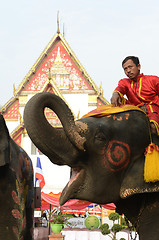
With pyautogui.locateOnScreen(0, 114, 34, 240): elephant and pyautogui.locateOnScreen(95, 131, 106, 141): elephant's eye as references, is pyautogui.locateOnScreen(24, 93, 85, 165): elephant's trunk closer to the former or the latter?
pyautogui.locateOnScreen(95, 131, 106, 141): elephant's eye

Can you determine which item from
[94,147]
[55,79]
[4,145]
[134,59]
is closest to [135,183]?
[94,147]

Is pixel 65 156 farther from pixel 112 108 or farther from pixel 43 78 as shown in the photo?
pixel 43 78

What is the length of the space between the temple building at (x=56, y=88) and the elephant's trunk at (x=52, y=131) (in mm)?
12299

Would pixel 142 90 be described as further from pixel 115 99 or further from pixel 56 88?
pixel 56 88

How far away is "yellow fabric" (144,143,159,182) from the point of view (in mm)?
1511

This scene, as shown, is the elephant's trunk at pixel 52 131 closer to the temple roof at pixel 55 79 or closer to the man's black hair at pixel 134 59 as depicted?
the man's black hair at pixel 134 59

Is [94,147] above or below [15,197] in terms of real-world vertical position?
above

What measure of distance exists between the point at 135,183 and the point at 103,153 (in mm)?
178

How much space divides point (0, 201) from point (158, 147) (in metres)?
1.22

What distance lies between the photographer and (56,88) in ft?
46.6

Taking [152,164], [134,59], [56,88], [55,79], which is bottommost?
[152,164]

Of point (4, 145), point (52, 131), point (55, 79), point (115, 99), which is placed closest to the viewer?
point (52, 131)

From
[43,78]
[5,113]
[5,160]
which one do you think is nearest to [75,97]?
[43,78]

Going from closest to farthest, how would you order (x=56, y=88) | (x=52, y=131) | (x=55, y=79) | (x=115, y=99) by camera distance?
(x=52, y=131)
(x=115, y=99)
(x=56, y=88)
(x=55, y=79)
